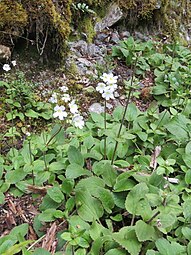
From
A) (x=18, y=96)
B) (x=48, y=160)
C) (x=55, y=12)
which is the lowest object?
(x=48, y=160)

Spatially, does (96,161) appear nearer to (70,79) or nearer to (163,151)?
(163,151)

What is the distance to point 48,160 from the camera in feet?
7.93

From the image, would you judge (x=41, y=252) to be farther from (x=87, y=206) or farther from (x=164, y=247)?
(x=164, y=247)

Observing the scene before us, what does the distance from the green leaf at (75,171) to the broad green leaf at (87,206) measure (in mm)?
170

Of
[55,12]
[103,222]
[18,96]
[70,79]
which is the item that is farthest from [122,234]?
[55,12]

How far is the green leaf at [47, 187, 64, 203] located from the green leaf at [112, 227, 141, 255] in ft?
1.34

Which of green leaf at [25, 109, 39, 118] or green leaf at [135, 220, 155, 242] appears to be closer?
green leaf at [135, 220, 155, 242]

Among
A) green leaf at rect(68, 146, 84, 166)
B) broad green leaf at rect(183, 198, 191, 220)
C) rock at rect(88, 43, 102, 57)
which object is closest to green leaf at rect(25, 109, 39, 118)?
green leaf at rect(68, 146, 84, 166)

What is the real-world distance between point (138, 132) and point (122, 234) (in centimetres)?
100

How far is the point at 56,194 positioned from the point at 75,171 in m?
0.22

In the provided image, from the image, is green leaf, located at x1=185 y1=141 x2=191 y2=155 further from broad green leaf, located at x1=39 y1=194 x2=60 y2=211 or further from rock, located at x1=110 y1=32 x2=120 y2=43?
rock, located at x1=110 y1=32 x2=120 y2=43

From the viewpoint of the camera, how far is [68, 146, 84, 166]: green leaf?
2.35 metres

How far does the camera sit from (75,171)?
7.48 ft

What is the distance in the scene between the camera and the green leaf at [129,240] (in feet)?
6.02
